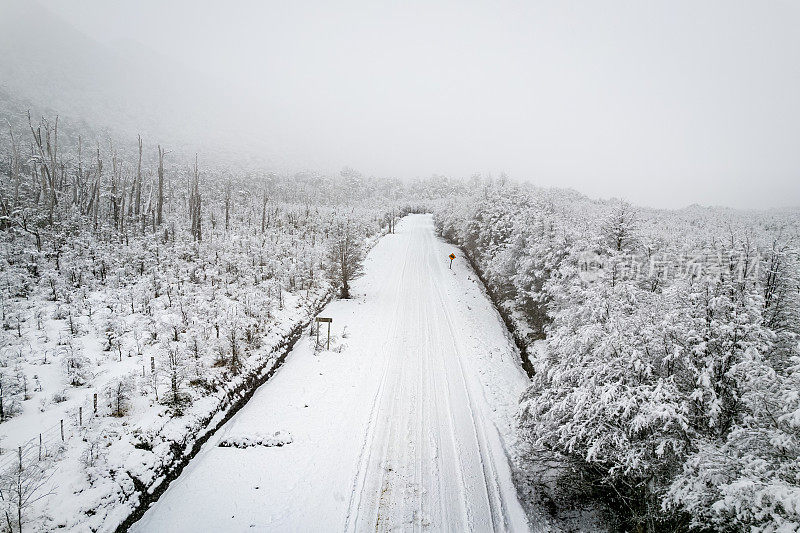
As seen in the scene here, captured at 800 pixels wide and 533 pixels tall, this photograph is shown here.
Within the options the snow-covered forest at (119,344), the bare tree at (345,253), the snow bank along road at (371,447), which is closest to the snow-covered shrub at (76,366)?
the snow-covered forest at (119,344)

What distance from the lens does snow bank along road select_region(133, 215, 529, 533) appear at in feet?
29.7

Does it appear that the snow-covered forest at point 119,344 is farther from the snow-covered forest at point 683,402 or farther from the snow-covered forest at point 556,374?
the snow-covered forest at point 683,402

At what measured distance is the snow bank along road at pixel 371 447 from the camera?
905cm

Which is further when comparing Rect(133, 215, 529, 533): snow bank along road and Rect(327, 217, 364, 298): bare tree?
Rect(327, 217, 364, 298): bare tree

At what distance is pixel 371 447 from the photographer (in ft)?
38.0

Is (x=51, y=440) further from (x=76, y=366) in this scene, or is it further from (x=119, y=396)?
(x=76, y=366)

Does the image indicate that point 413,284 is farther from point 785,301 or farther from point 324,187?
point 324,187

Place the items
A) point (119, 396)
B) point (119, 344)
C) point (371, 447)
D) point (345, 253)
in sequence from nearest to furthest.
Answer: point (119, 396), point (371, 447), point (119, 344), point (345, 253)

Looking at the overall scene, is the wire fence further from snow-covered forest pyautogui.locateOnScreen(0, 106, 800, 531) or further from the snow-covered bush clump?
the snow-covered bush clump

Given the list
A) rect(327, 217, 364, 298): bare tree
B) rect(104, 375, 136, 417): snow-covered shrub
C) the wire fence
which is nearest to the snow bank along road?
rect(104, 375, 136, 417): snow-covered shrub

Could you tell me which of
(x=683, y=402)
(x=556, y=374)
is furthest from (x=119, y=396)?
→ (x=683, y=402)

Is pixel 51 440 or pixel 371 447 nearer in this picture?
pixel 51 440

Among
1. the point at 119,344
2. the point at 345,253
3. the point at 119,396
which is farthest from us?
the point at 345,253

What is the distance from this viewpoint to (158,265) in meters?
23.8
